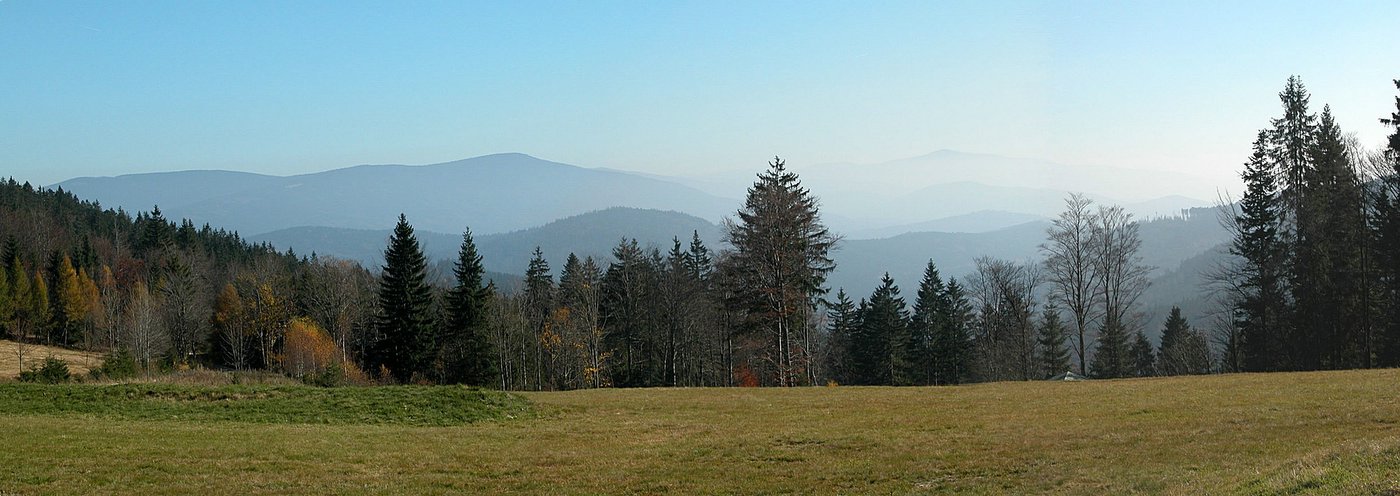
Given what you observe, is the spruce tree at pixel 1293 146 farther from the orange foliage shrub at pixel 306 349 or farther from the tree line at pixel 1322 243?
the orange foliage shrub at pixel 306 349

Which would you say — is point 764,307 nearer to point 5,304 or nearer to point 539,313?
point 539,313

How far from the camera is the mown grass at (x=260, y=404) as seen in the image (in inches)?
851

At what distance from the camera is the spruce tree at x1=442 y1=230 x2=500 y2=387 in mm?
59500

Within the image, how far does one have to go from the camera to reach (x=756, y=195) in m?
40.2

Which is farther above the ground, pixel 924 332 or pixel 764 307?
pixel 764 307

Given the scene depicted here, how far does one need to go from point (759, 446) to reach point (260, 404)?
14070 millimetres

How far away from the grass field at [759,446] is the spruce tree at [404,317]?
33.4 metres

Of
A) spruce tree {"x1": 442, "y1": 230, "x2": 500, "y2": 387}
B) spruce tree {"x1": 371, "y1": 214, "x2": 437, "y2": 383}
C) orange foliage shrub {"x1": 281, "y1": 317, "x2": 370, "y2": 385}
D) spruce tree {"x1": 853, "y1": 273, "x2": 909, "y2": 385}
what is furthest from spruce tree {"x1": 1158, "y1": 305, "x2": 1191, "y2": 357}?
orange foliage shrub {"x1": 281, "y1": 317, "x2": 370, "y2": 385}

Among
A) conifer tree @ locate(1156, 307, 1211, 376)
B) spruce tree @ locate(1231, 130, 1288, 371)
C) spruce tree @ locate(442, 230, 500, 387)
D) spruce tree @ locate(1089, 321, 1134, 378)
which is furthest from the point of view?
conifer tree @ locate(1156, 307, 1211, 376)

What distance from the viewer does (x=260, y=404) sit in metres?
22.8

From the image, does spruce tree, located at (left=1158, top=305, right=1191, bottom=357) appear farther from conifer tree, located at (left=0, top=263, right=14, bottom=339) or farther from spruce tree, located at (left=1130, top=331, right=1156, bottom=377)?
conifer tree, located at (left=0, top=263, right=14, bottom=339)

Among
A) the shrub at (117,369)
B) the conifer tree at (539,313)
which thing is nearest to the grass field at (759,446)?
the shrub at (117,369)

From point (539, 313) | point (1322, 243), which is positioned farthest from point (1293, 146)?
point (539, 313)

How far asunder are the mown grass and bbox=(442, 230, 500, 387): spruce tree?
113 feet
